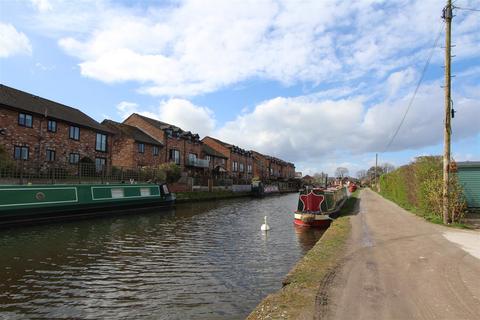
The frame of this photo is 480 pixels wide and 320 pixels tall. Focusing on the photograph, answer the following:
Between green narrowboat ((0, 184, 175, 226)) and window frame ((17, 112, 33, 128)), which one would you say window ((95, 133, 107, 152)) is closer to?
window frame ((17, 112, 33, 128))

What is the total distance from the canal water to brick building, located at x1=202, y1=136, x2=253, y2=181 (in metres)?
48.1

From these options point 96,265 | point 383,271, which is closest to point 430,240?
point 383,271


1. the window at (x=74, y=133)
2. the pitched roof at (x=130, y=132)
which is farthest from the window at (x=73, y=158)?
the pitched roof at (x=130, y=132)

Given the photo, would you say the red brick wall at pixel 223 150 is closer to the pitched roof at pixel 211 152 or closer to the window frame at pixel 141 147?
the pitched roof at pixel 211 152

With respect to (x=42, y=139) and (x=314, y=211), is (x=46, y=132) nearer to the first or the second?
(x=42, y=139)

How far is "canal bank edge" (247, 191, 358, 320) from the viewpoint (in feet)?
15.8

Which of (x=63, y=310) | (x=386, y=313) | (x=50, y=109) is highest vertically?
(x=50, y=109)

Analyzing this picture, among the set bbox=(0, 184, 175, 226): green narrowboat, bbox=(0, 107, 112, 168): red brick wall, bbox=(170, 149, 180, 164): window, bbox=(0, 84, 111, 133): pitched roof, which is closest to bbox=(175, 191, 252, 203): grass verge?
bbox=(0, 184, 175, 226): green narrowboat

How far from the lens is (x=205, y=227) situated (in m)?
17.2

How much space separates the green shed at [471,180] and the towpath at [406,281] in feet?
27.8

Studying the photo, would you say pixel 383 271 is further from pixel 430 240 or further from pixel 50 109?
pixel 50 109

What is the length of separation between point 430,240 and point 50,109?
28.6m

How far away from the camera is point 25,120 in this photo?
1019 inches

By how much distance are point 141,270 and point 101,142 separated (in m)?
27.5
